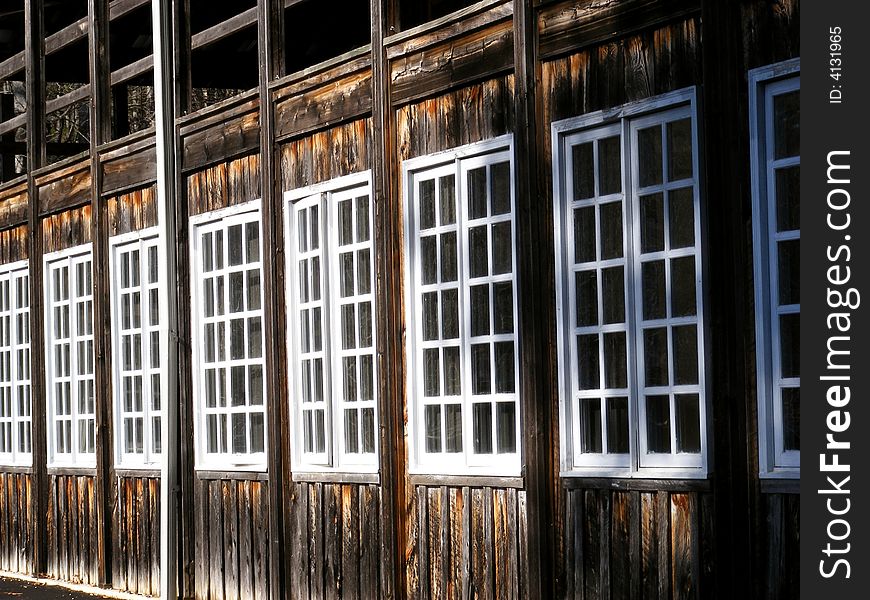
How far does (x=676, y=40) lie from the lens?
25.9 feet

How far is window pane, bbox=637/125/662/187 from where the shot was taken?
8102 millimetres

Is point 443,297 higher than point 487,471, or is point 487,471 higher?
point 443,297

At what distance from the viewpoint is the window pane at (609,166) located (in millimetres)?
8398

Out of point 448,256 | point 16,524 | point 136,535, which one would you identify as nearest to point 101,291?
point 136,535

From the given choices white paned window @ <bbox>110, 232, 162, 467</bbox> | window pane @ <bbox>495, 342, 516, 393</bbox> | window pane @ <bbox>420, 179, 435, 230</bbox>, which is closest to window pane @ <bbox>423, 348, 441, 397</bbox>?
window pane @ <bbox>495, 342, 516, 393</bbox>

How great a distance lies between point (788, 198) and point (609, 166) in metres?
1.48

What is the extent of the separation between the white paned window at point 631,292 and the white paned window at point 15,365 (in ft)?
30.5

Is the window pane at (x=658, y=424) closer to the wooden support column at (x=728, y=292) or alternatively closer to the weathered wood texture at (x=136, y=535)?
the wooden support column at (x=728, y=292)

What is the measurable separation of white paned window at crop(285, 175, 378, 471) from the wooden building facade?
0.09ft

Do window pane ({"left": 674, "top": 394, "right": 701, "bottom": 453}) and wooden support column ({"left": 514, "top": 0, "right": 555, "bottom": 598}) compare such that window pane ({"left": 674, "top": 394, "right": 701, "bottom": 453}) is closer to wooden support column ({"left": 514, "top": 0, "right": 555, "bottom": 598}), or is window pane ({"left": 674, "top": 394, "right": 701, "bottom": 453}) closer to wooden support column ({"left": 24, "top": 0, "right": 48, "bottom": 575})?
wooden support column ({"left": 514, "top": 0, "right": 555, "bottom": 598})

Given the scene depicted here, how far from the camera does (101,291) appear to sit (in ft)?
47.9
